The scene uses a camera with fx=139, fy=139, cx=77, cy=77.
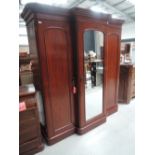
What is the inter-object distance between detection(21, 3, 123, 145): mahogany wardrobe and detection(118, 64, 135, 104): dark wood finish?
3.12 feet

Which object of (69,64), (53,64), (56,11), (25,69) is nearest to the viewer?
(56,11)

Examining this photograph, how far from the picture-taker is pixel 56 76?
2.13 meters

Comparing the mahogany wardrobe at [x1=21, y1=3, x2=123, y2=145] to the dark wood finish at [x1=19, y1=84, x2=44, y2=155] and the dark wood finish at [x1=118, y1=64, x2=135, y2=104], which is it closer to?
the dark wood finish at [x1=19, y1=84, x2=44, y2=155]

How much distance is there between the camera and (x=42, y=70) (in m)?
1.99

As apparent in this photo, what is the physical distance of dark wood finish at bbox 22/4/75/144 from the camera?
1.89m

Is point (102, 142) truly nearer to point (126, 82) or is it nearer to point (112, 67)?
point (112, 67)

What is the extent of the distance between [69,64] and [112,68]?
3.91 feet

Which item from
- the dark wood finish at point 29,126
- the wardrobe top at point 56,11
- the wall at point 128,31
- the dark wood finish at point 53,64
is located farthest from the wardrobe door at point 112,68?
the wall at point 128,31

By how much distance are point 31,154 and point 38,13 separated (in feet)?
6.55

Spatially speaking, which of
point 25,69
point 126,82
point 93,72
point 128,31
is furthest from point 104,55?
point 128,31

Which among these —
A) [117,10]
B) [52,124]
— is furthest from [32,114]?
[117,10]

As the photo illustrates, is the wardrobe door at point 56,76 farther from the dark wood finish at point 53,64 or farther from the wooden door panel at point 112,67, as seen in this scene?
the wooden door panel at point 112,67

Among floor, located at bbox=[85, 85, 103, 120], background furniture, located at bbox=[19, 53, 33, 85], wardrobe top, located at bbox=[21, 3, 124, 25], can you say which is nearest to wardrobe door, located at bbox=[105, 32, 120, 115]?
floor, located at bbox=[85, 85, 103, 120]

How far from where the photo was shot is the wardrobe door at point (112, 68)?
9.32 feet
